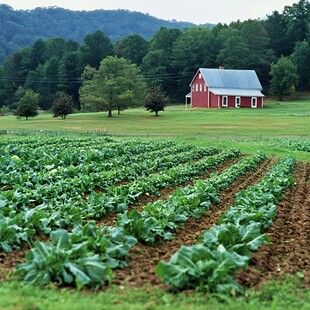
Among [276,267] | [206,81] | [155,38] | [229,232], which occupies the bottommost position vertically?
[276,267]

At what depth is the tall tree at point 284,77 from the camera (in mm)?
86812

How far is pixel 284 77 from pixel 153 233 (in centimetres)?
8245

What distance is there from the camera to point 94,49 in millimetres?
105562

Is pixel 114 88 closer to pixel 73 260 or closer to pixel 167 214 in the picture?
pixel 167 214

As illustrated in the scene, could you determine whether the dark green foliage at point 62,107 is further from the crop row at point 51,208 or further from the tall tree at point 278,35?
the tall tree at point 278,35

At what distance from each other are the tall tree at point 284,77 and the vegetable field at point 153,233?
7427cm

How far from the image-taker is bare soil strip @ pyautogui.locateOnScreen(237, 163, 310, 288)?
669cm

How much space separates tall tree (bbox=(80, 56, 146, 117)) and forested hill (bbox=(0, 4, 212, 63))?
8931 centimetres

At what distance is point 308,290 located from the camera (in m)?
6.23

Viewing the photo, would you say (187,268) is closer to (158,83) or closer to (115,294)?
(115,294)

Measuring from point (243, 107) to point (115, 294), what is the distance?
74.5 meters

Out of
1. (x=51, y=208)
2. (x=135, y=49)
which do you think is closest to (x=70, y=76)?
(x=135, y=49)

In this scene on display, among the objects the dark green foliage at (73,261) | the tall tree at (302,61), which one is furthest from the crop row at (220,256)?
the tall tree at (302,61)

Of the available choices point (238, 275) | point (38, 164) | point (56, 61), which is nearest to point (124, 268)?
point (238, 275)
